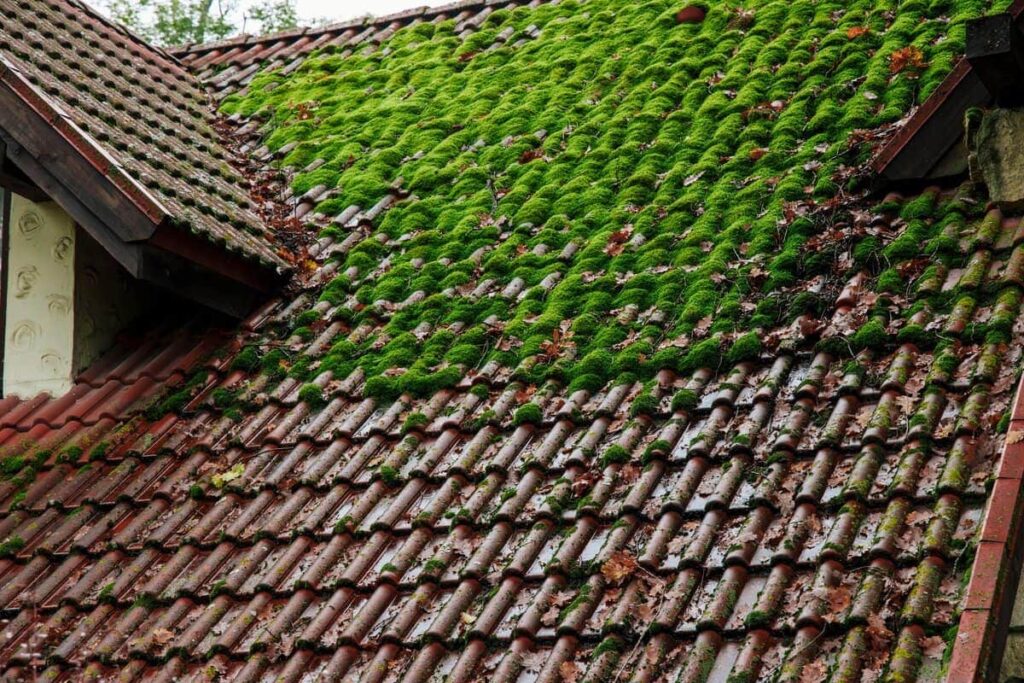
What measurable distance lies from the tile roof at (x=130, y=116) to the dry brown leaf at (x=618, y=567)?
3.62 metres

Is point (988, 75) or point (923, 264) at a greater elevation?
point (988, 75)

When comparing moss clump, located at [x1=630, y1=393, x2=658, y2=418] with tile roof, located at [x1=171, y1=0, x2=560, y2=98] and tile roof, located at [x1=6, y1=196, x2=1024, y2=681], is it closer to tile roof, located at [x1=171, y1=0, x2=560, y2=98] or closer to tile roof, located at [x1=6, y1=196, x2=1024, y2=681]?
tile roof, located at [x1=6, y1=196, x2=1024, y2=681]

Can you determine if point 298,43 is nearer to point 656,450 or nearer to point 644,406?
point 644,406

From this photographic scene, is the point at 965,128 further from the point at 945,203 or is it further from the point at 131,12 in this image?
the point at 131,12

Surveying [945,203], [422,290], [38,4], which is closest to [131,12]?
[38,4]

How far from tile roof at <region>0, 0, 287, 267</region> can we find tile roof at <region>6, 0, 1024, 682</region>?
26.3 inches

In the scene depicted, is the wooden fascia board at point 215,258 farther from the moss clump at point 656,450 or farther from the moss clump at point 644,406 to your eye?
the moss clump at point 656,450

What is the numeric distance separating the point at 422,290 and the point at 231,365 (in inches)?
49.7

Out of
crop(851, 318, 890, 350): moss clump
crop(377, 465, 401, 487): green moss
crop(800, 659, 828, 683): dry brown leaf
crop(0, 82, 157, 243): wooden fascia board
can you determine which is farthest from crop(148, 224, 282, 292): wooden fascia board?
crop(800, 659, 828, 683): dry brown leaf

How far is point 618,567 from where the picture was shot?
4.72 meters

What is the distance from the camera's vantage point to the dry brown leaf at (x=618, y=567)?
185 inches

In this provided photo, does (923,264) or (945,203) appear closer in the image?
(923,264)

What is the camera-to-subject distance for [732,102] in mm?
7859

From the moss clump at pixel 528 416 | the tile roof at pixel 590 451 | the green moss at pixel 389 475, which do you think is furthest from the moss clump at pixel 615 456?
the green moss at pixel 389 475
